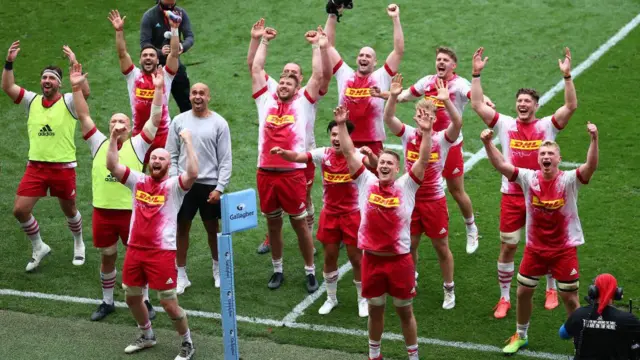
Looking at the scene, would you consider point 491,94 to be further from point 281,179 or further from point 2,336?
point 2,336

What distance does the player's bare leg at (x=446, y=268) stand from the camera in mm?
11508

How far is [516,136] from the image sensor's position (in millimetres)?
11125

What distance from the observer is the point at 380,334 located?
33.4 ft

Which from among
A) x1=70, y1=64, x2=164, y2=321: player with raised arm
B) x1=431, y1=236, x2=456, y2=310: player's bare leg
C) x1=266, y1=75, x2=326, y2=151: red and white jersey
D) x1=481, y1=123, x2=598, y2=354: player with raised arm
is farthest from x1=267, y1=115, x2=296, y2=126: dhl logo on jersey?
x1=481, y1=123, x2=598, y2=354: player with raised arm

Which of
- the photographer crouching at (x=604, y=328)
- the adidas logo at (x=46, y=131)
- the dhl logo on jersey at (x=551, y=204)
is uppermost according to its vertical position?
the adidas logo at (x=46, y=131)

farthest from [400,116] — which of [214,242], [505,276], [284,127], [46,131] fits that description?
[46,131]

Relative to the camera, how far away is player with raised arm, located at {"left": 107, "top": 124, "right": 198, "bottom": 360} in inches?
408

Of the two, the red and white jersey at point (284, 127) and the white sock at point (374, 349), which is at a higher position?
the red and white jersey at point (284, 127)

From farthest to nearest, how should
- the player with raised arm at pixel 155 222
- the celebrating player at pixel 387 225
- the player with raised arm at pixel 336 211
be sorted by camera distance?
the player with raised arm at pixel 336 211, the player with raised arm at pixel 155 222, the celebrating player at pixel 387 225

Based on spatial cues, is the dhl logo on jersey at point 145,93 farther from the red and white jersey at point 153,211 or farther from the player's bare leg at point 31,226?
the red and white jersey at point 153,211

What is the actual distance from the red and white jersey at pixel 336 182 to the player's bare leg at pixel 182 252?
→ 1.70m

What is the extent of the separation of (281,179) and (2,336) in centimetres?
334

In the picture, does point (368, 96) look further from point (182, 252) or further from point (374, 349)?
point (374, 349)

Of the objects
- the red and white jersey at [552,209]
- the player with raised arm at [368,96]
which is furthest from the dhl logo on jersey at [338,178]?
the red and white jersey at [552,209]
